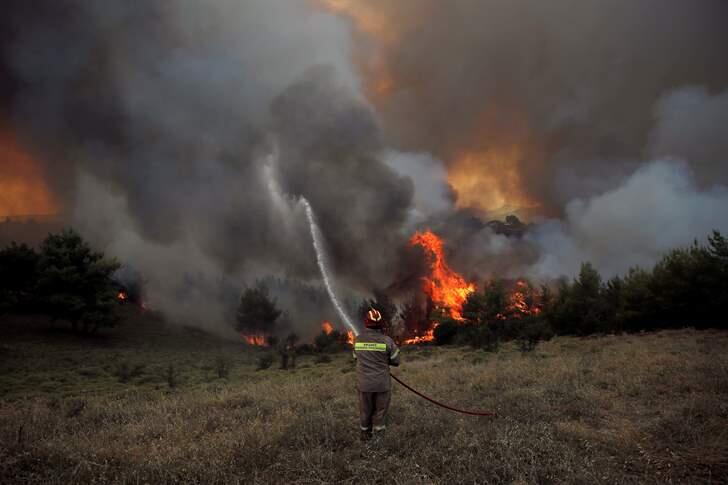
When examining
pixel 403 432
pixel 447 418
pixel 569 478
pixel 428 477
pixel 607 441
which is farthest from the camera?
pixel 447 418

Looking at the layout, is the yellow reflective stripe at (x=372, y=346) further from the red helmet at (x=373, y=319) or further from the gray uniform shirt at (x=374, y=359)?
the red helmet at (x=373, y=319)

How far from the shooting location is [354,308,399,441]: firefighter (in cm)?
855

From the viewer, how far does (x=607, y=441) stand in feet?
25.2

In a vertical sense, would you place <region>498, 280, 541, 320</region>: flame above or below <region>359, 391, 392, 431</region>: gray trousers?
above

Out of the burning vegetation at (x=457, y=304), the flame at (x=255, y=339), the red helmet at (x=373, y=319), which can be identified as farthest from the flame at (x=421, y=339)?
the red helmet at (x=373, y=319)

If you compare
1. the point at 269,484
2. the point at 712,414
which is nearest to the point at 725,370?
the point at 712,414

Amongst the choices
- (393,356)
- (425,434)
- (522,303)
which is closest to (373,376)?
(393,356)

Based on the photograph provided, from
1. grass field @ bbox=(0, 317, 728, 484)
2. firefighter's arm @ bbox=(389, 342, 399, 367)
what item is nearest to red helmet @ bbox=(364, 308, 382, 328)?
firefighter's arm @ bbox=(389, 342, 399, 367)

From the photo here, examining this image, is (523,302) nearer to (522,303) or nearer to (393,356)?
(522,303)

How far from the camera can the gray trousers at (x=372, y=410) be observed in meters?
8.55

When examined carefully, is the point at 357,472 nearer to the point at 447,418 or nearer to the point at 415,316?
the point at 447,418

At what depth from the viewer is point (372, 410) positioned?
872 centimetres

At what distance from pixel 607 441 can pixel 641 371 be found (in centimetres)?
735

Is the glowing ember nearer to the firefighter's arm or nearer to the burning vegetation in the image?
the burning vegetation
